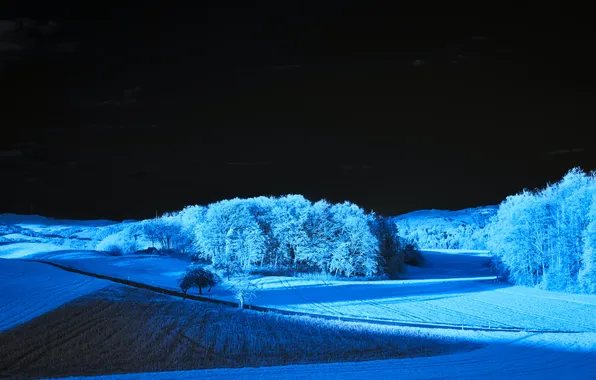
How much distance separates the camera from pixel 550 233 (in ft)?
245

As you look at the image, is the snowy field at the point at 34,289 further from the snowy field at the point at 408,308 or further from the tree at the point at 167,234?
the tree at the point at 167,234

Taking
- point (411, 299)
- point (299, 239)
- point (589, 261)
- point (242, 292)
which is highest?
point (299, 239)

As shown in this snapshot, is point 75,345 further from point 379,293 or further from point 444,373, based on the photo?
point 379,293

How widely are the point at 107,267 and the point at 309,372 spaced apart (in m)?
75.1

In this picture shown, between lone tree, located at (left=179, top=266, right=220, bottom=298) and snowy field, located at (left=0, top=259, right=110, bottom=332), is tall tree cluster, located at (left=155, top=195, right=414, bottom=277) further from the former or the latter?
snowy field, located at (left=0, top=259, right=110, bottom=332)

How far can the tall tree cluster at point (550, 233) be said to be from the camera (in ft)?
235

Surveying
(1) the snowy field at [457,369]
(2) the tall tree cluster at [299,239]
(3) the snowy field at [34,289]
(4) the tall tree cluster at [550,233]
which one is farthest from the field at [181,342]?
(2) the tall tree cluster at [299,239]

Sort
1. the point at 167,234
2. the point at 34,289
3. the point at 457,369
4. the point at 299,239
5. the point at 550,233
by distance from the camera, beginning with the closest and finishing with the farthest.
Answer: the point at 457,369 < the point at 34,289 < the point at 550,233 < the point at 299,239 < the point at 167,234

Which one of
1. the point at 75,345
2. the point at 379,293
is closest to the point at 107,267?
the point at 379,293

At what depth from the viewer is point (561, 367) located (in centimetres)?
2773

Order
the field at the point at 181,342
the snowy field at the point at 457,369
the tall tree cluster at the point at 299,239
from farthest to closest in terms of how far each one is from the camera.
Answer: the tall tree cluster at the point at 299,239, the field at the point at 181,342, the snowy field at the point at 457,369

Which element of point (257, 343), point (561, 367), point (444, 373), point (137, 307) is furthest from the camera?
point (137, 307)

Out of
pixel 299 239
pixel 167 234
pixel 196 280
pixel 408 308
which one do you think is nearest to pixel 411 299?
pixel 408 308

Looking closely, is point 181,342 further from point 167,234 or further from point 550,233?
point 167,234
